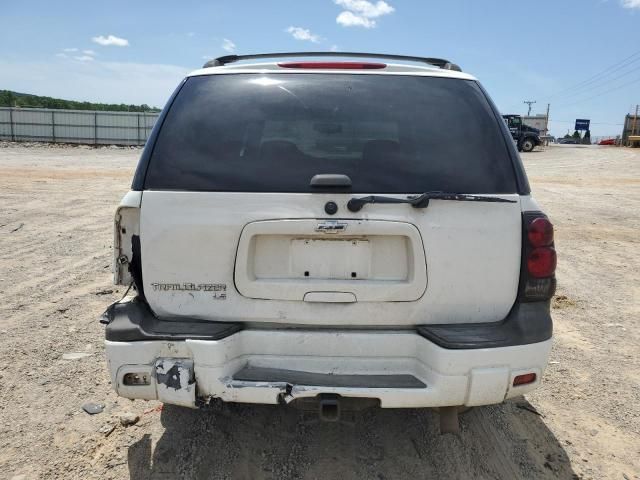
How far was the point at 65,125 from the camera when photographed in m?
35.6

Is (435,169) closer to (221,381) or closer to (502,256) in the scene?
(502,256)

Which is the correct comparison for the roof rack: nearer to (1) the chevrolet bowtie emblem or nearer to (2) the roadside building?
(1) the chevrolet bowtie emblem

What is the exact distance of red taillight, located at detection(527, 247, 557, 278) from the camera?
7.63 feet

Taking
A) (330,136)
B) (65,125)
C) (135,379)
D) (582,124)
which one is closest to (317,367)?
(135,379)

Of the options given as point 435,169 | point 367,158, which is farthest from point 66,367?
point 435,169

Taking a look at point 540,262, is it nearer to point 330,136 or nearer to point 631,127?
point 330,136

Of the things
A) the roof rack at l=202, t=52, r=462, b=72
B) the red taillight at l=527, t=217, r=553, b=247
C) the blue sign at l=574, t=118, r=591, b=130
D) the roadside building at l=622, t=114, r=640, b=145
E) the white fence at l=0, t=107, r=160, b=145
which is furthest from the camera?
the blue sign at l=574, t=118, r=591, b=130

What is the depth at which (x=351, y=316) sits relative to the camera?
2314mm

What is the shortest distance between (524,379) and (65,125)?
39.1m

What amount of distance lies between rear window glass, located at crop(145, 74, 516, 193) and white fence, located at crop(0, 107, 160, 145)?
35.6m

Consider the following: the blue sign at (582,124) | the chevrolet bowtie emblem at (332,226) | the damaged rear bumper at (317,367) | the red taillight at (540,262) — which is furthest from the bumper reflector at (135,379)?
the blue sign at (582,124)

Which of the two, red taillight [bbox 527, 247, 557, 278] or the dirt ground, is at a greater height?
red taillight [bbox 527, 247, 557, 278]

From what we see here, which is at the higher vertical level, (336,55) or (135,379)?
(336,55)

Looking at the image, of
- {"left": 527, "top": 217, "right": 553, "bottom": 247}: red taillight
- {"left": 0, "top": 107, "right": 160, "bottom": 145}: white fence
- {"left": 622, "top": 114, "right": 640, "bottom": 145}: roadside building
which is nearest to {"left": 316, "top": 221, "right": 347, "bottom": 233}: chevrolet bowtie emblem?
{"left": 527, "top": 217, "right": 553, "bottom": 247}: red taillight
